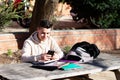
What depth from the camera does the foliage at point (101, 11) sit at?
1114 centimetres

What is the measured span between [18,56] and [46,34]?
3.31 metres

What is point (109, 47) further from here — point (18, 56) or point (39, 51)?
point (39, 51)

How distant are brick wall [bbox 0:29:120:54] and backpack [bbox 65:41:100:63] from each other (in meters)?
3.49

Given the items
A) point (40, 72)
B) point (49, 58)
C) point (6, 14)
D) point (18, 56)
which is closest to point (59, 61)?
point (49, 58)

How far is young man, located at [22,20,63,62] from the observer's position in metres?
5.09

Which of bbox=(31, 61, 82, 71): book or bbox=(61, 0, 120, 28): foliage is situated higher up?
bbox=(61, 0, 120, 28): foliage

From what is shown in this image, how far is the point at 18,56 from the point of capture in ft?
27.5

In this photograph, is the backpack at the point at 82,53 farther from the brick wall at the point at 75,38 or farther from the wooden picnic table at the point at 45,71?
the brick wall at the point at 75,38

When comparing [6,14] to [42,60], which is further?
[6,14]

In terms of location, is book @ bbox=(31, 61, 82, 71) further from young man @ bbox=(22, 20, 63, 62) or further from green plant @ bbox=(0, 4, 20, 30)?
green plant @ bbox=(0, 4, 20, 30)

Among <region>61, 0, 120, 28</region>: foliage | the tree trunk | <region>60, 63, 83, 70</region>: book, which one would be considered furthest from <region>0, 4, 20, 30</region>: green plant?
<region>60, 63, 83, 70</region>: book

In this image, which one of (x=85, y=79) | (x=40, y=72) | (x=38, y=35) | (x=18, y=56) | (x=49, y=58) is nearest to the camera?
(x=40, y=72)

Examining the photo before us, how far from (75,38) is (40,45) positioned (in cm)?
433

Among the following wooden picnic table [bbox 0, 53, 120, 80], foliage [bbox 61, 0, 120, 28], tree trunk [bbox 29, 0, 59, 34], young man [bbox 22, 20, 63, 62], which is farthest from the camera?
foliage [bbox 61, 0, 120, 28]
